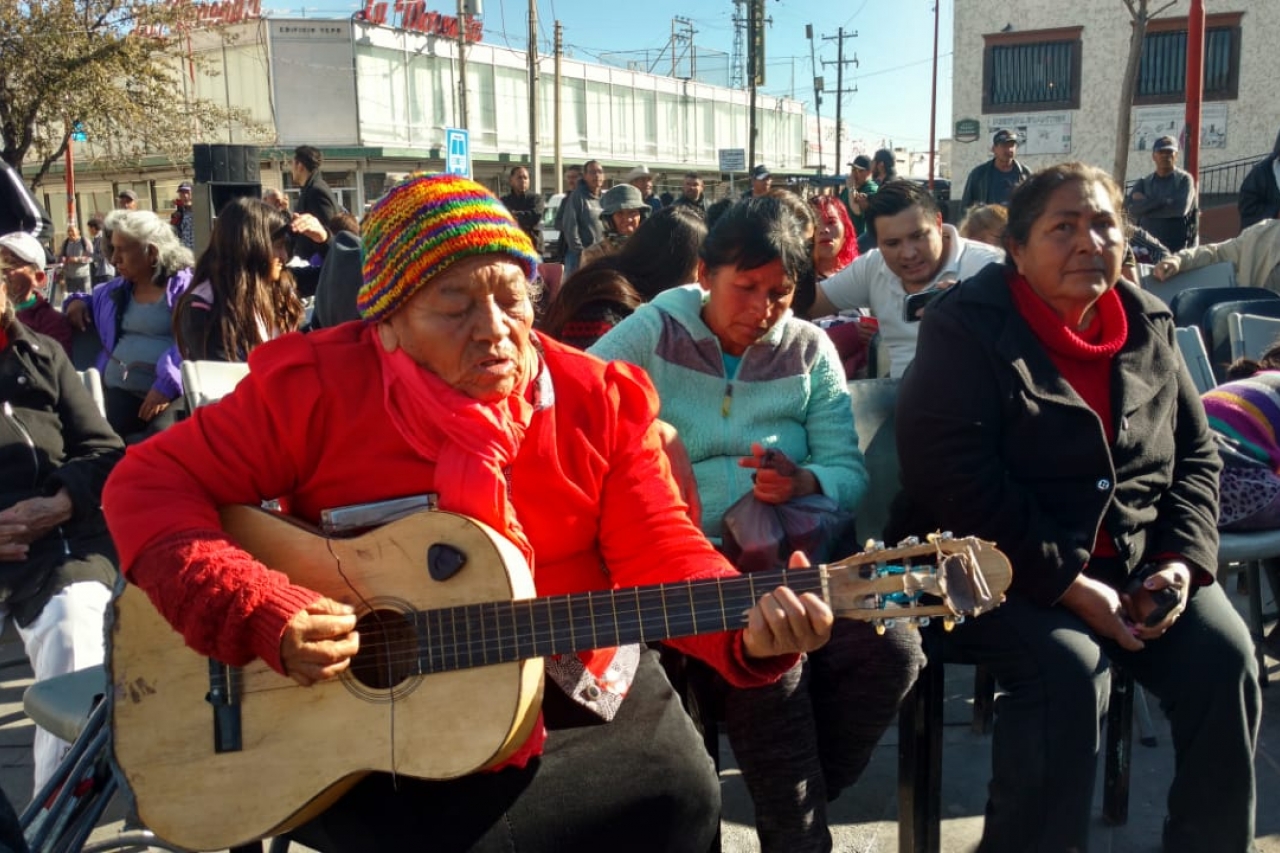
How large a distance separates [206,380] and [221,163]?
5014 millimetres

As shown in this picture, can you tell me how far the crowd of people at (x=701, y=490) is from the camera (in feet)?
6.54

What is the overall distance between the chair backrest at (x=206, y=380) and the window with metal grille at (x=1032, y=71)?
2731cm

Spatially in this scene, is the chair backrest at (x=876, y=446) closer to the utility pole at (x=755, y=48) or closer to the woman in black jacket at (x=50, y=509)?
the woman in black jacket at (x=50, y=509)

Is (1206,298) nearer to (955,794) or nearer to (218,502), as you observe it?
(955,794)

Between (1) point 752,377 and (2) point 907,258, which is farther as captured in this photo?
(2) point 907,258

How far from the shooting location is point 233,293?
4668 mm

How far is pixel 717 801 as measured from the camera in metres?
2.14

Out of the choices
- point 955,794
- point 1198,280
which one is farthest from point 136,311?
point 1198,280

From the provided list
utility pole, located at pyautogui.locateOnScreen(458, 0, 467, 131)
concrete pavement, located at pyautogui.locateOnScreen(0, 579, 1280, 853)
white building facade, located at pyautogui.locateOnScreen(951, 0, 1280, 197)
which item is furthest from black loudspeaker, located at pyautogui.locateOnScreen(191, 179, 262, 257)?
utility pole, located at pyautogui.locateOnScreen(458, 0, 467, 131)

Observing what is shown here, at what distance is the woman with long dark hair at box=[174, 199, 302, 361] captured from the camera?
15.2 ft

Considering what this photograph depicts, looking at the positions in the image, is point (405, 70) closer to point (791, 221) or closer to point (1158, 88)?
point (1158, 88)

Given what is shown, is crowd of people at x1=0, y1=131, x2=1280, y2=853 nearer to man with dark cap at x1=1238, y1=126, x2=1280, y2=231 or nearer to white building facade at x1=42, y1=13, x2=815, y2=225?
man with dark cap at x1=1238, y1=126, x2=1280, y2=231

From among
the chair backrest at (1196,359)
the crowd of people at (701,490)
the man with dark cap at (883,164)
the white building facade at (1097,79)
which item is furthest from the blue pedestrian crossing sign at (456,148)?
the white building facade at (1097,79)

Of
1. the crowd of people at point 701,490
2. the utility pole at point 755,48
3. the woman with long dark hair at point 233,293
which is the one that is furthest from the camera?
the utility pole at point 755,48
